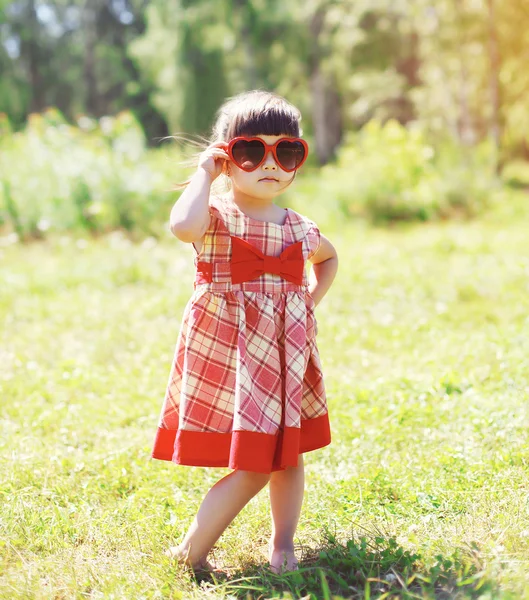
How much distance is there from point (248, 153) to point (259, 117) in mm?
123

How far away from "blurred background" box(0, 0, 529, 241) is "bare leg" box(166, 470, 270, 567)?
46.3 inches

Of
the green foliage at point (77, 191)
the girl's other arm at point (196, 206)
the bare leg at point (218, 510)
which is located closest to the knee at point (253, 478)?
the bare leg at point (218, 510)

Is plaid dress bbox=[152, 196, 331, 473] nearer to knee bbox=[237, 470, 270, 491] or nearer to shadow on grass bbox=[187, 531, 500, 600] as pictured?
knee bbox=[237, 470, 270, 491]

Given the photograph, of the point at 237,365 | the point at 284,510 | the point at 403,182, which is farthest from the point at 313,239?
the point at 403,182

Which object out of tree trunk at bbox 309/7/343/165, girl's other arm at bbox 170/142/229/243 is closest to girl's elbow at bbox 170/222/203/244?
girl's other arm at bbox 170/142/229/243

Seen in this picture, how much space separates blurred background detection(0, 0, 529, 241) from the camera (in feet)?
30.3

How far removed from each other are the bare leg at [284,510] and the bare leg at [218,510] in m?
0.10

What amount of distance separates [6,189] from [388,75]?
17.0m

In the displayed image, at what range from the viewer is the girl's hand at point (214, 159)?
7.41ft

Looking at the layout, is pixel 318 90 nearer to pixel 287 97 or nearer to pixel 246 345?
pixel 287 97

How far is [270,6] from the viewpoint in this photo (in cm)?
2020

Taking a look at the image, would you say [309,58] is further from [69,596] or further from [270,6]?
[69,596]

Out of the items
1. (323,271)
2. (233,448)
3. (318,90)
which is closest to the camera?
(233,448)

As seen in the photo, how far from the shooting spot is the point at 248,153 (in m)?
2.22
